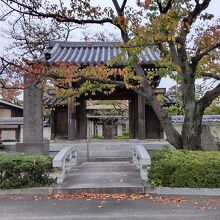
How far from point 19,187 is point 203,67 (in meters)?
7.22

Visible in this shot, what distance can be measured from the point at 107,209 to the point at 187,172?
2.79 meters

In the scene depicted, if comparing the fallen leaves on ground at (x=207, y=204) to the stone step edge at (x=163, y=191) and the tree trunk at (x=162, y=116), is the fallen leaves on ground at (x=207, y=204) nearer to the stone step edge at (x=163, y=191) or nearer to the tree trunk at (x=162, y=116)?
the stone step edge at (x=163, y=191)

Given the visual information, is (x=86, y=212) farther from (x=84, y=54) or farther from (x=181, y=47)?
(x=84, y=54)

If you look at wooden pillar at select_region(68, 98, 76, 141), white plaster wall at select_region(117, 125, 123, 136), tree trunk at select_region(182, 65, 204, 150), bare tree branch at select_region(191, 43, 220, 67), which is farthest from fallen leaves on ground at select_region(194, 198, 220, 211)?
white plaster wall at select_region(117, 125, 123, 136)

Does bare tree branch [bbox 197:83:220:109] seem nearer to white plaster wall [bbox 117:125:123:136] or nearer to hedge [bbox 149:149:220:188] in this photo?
hedge [bbox 149:149:220:188]

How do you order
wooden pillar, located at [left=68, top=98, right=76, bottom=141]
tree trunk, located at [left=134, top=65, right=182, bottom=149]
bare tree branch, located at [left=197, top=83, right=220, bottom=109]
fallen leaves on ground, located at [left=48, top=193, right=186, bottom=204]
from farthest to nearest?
1. wooden pillar, located at [left=68, top=98, right=76, bottom=141]
2. tree trunk, located at [left=134, top=65, right=182, bottom=149]
3. bare tree branch, located at [left=197, top=83, right=220, bottom=109]
4. fallen leaves on ground, located at [left=48, top=193, right=186, bottom=204]

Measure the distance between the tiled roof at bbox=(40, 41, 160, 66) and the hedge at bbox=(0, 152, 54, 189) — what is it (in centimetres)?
536

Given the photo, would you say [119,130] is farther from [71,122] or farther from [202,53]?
[202,53]

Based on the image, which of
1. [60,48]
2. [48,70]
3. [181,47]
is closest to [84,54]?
[60,48]

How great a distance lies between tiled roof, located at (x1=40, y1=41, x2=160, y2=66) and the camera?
15.1m

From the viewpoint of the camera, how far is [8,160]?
32.0 ft

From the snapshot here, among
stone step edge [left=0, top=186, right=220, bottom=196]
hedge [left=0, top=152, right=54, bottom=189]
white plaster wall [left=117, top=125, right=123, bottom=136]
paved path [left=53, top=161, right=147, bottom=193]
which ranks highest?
white plaster wall [left=117, top=125, right=123, bottom=136]

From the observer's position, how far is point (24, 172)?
9.80 meters

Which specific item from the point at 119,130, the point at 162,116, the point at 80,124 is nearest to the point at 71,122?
the point at 80,124
